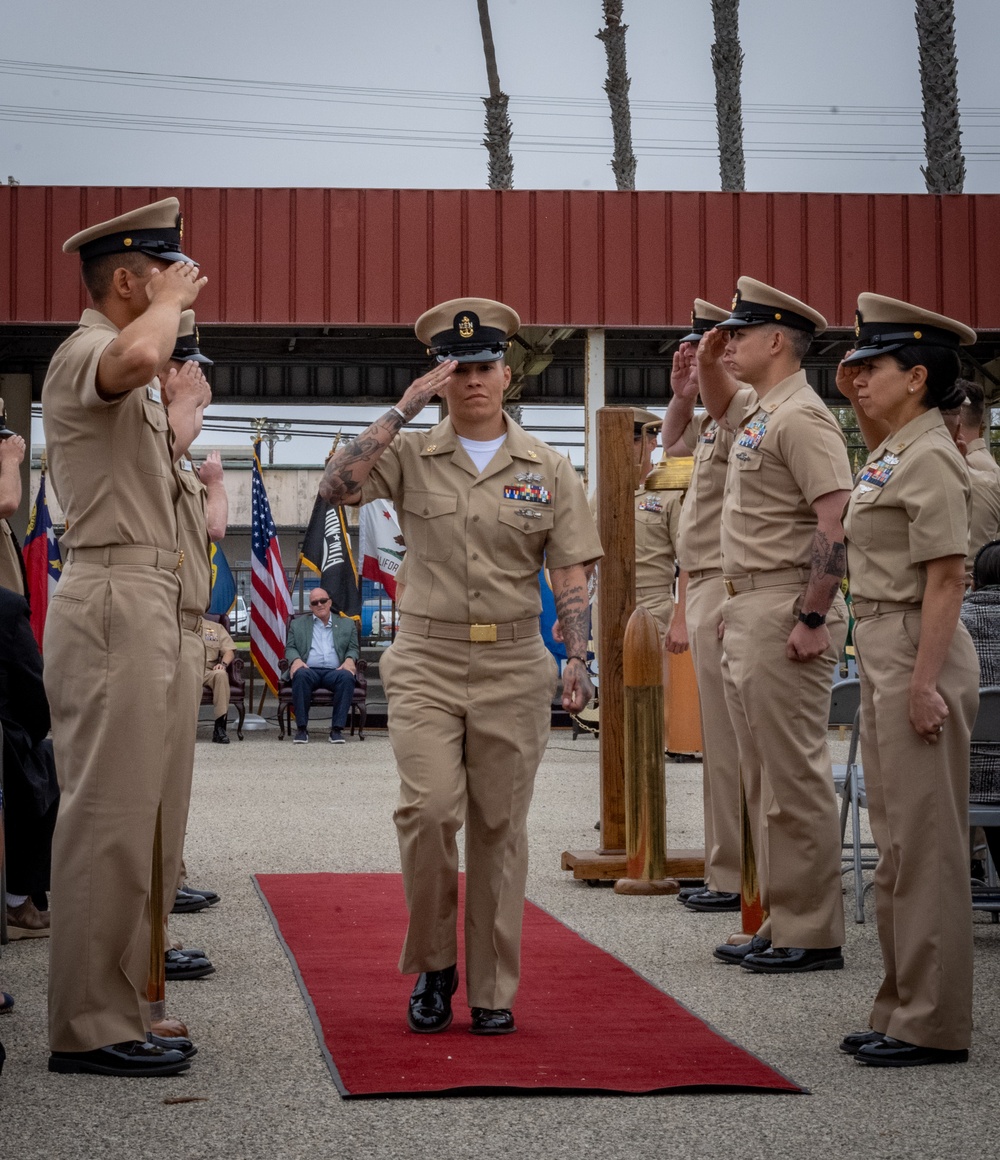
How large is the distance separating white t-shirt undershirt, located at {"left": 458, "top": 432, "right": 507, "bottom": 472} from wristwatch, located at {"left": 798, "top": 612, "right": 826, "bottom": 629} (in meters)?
1.32

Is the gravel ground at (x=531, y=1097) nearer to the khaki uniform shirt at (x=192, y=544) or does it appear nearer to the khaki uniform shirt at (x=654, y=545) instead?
the khaki uniform shirt at (x=192, y=544)

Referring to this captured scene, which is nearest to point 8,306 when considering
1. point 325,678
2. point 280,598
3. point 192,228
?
point 192,228

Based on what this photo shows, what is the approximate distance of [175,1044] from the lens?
14.5ft

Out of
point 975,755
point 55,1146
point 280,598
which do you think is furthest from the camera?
point 280,598

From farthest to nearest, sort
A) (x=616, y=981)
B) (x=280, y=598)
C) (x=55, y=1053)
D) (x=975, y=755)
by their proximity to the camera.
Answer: (x=280, y=598) → (x=975, y=755) → (x=616, y=981) → (x=55, y=1053)

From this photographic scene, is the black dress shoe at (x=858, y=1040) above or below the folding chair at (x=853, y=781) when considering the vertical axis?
below

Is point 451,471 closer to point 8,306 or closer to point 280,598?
point 280,598

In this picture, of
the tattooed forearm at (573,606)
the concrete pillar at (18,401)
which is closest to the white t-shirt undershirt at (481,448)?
the tattooed forearm at (573,606)

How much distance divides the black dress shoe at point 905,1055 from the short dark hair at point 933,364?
6.10 feet

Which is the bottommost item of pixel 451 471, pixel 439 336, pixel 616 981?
pixel 616 981

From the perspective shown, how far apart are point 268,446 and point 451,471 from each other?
49.4 metres

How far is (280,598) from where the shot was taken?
58.3 feet

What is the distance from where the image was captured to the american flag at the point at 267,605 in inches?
690

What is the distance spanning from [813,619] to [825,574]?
0.54 feet
